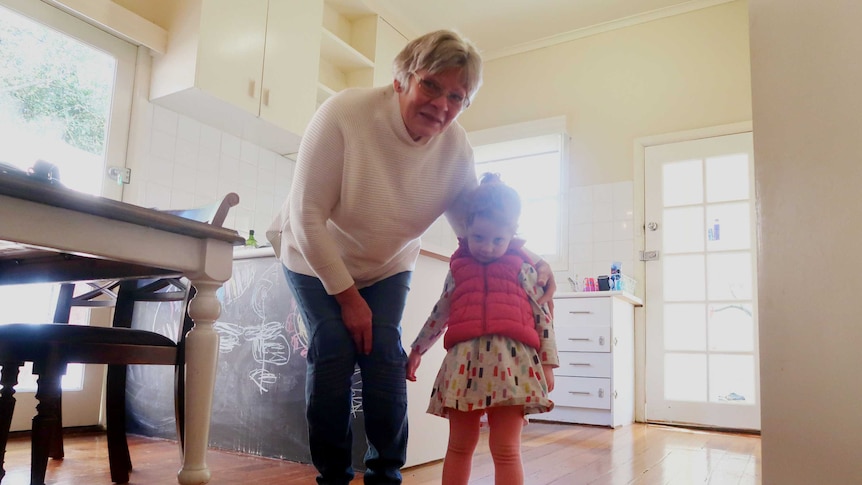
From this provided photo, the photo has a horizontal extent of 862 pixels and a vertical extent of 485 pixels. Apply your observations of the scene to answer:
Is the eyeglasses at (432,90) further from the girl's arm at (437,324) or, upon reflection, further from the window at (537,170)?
the window at (537,170)

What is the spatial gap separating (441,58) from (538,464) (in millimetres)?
1647

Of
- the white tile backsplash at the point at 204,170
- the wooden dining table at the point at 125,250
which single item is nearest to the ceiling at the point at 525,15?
the white tile backsplash at the point at 204,170

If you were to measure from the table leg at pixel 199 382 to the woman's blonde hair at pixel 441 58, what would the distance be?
69 cm

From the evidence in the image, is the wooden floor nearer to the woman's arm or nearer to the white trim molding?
the woman's arm

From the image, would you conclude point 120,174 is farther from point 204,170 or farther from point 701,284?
point 701,284

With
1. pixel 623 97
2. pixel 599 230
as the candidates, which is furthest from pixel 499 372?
pixel 623 97

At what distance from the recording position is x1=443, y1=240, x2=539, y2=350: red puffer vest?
1329 mm

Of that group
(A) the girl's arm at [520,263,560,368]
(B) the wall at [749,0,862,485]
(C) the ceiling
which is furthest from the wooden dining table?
(C) the ceiling

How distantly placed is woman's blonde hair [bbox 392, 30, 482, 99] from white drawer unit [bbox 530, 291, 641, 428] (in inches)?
106

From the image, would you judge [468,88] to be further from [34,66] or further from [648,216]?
[648,216]

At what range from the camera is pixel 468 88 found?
1224mm

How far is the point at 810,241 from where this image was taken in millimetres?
623

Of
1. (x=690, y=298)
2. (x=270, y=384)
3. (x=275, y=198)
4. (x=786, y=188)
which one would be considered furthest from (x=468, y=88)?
(x=690, y=298)

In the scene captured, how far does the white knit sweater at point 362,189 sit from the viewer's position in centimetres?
121
